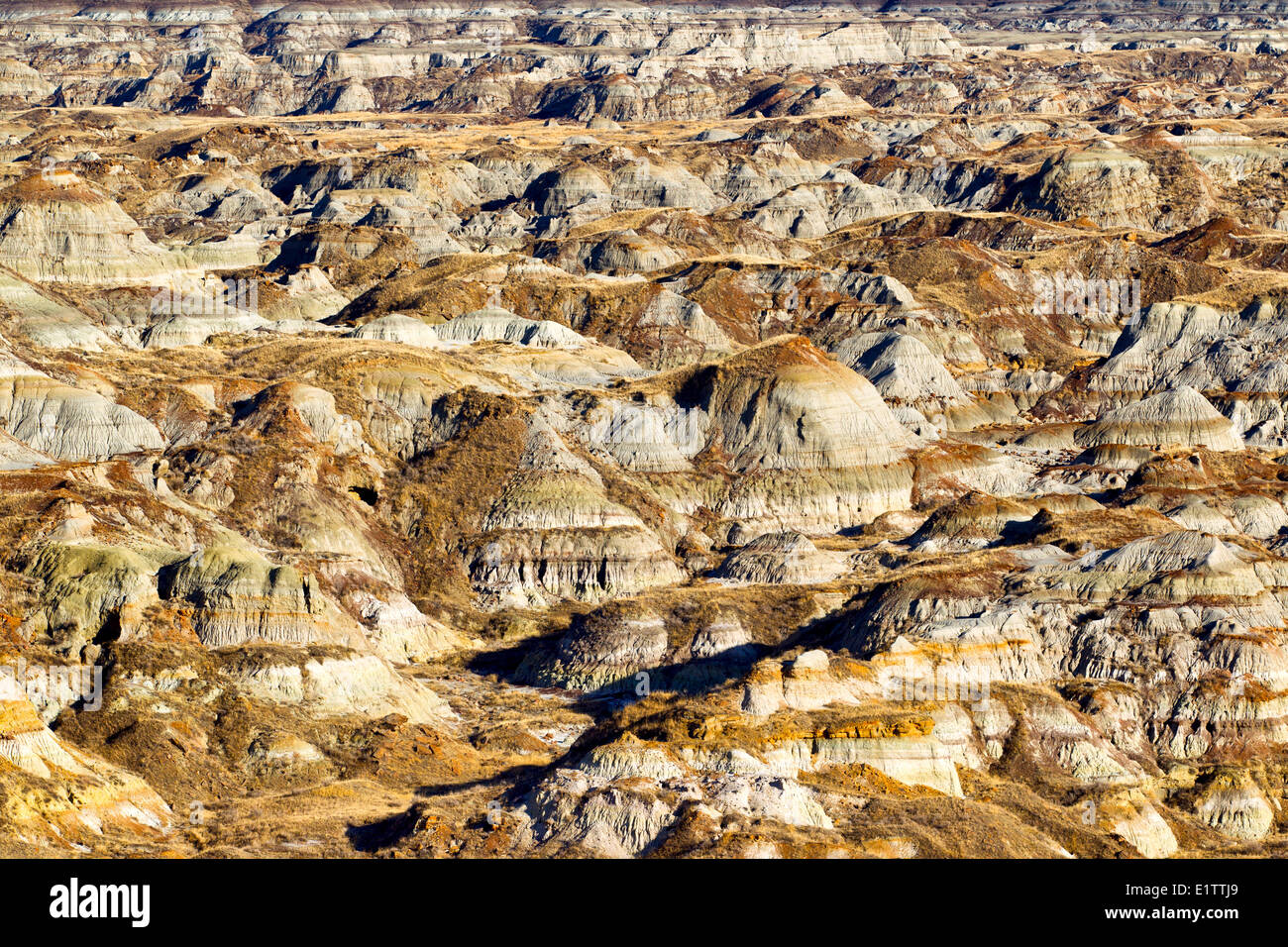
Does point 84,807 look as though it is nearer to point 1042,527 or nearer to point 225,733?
point 225,733

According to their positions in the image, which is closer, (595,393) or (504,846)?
(504,846)

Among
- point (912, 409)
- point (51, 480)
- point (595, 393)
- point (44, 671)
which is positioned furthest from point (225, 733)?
point (912, 409)

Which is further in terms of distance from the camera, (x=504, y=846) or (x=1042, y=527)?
(x=1042, y=527)

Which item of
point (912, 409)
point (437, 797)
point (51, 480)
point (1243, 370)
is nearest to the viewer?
point (437, 797)

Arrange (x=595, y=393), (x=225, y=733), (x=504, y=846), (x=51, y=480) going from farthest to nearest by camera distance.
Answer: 1. (x=595, y=393)
2. (x=51, y=480)
3. (x=225, y=733)
4. (x=504, y=846)

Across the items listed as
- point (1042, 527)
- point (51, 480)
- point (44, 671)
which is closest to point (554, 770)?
point (44, 671)

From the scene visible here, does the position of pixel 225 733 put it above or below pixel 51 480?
below

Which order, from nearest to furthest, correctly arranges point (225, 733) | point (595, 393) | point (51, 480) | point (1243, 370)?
1. point (225, 733)
2. point (51, 480)
3. point (595, 393)
4. point (1243, 370)

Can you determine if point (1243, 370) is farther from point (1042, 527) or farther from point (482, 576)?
point (482, 576)

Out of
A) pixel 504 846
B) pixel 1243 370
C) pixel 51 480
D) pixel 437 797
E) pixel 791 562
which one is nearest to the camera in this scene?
pixel 504 846
